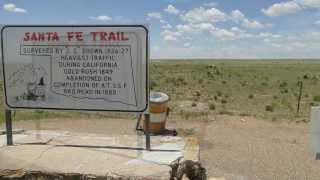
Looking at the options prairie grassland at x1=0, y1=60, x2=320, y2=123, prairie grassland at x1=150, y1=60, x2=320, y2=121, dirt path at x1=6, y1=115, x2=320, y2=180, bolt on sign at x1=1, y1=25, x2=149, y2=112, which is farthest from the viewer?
prairie grassland at x1=150, y1=60, x2=320, y2=121

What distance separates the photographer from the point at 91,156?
509 centimetres

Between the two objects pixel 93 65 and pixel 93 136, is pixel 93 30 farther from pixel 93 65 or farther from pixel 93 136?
pixel 93 136

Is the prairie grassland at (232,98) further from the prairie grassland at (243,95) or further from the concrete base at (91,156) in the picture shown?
the concrete base at (91,156)

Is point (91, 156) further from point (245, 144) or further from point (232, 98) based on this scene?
point (232, 98)

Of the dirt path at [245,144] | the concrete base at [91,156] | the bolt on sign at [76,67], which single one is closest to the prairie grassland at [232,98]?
the dirt path at [245,144]

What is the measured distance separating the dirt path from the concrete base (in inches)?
94.1

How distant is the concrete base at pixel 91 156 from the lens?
14.9ft

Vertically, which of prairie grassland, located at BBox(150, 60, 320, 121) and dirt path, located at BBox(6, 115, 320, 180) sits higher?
dirt path, located at BBox(6, 115, 320, 180)

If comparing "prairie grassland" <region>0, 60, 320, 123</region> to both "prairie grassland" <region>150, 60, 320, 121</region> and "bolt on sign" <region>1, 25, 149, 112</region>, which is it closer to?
"prairie grassland" <region>150, 60, 320, 121</region>

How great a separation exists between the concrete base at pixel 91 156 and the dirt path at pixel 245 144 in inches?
94.1

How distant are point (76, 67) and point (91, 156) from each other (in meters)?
1.11

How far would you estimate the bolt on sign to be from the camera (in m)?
5.30

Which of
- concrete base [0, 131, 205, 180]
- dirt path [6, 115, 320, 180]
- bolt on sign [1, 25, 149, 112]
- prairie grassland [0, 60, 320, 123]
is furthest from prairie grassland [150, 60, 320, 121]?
bolt on sign [1, 25, 149, 112]

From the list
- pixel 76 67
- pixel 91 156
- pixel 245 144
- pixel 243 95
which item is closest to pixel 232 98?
pixel 243 95
